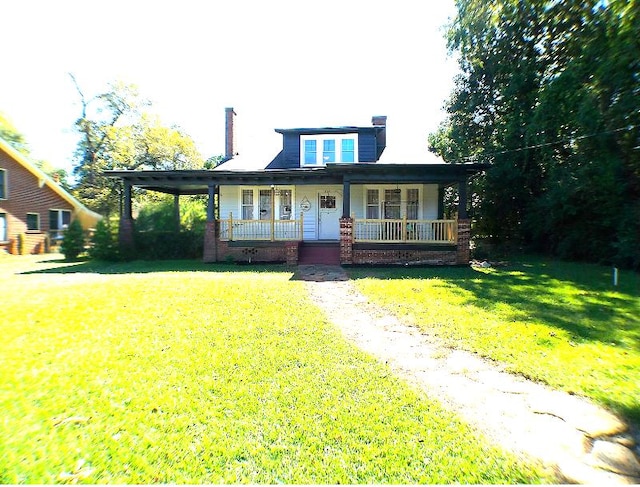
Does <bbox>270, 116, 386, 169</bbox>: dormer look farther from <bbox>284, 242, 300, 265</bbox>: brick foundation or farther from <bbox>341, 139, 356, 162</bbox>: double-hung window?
<bbox>284, 242, 300, 265</bbox>: brick foundation

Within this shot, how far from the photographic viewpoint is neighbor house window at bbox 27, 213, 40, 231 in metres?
20.4

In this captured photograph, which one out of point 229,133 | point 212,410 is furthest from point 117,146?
point 212,410

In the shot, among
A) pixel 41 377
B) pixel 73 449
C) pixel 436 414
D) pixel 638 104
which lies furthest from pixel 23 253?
pixel 638 104

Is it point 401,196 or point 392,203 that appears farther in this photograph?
point 392,203

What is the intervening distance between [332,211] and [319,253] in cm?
309

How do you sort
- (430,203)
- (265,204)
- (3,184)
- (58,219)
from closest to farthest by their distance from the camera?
(430,203) < (265,204) < (3,184) < (58,219)

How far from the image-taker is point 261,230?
47.5 ft

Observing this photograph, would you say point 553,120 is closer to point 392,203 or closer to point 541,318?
point 392,203

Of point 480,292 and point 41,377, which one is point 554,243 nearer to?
point 480,292

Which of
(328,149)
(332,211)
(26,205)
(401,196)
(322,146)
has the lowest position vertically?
(332,211)

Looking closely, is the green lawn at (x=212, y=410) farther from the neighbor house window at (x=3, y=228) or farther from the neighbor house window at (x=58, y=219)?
the neighbor house window at (x=58, y=219)

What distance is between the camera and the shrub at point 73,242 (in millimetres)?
15102

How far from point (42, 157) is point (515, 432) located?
47.2 meters

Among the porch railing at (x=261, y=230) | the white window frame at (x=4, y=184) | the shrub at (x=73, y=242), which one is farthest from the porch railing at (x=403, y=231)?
the white window frame at (x=4, y=184)
